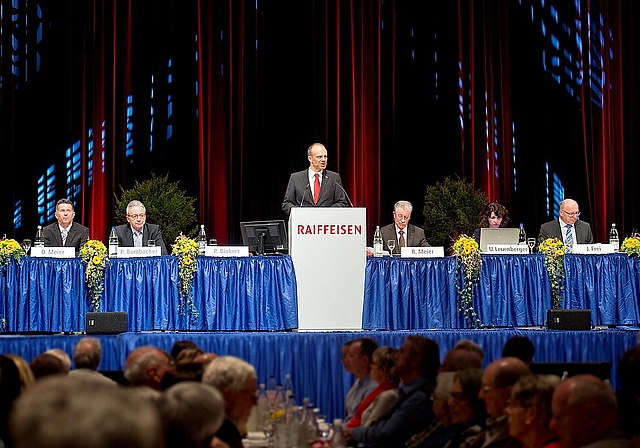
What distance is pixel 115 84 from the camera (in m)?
12.7

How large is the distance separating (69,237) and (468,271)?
4.00m

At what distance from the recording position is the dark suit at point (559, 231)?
9.41 metres

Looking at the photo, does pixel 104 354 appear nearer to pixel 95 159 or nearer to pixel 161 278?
pixel 161 278

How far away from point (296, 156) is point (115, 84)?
2735 millimetres

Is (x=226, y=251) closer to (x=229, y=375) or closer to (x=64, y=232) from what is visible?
(x=64, y=232)

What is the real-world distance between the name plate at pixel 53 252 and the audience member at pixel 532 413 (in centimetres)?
588

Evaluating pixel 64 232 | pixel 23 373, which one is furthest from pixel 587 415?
pixel 64 232

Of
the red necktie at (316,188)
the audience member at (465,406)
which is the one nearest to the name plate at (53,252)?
the red necktie at (316,188)

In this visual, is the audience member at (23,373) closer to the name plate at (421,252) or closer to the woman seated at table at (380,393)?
the woman seated at table at (380,393)

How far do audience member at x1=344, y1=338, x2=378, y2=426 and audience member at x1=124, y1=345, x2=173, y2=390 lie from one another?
1.31 m

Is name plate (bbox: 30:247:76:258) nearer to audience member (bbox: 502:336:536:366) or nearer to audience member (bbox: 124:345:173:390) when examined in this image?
audience member (bbox: 124:345:173:390)

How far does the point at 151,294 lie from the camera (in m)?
8.40

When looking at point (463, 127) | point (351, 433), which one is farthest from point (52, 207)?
point (351, 433)

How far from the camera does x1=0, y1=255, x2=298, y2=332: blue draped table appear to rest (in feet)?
27.3
